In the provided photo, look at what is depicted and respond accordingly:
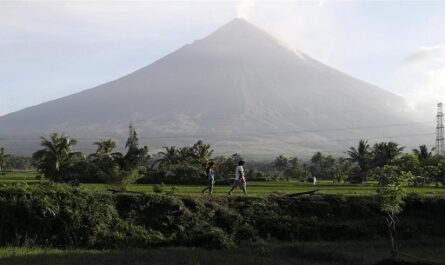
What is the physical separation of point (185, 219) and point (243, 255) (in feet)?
10.9

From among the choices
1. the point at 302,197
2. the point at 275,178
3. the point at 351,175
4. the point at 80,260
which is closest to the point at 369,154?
the point at 351,175

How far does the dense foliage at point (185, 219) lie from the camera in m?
18.2

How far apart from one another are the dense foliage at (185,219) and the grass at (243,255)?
110 centimetres

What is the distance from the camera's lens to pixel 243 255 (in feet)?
57.1

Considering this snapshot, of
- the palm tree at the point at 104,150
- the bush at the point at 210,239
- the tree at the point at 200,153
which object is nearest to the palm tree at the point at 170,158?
the tree at the point at 200,153

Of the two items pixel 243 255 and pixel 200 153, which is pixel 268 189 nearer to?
pixel 243 255

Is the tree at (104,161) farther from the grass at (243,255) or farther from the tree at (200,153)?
the grass at (243,255)

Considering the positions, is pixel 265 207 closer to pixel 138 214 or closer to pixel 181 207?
pixel 181 207

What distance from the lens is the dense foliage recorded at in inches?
717

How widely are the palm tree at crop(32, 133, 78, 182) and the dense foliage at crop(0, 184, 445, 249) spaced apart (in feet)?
116

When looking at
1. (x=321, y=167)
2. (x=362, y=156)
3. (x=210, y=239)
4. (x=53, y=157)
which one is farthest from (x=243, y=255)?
(x=321, y=167)

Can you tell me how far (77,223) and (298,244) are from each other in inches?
270

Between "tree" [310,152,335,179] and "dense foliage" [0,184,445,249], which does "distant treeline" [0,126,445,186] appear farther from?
"dense foliage" [0,184,445,249]

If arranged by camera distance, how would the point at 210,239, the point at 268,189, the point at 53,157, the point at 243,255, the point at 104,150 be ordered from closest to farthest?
the point at 243,255 → the point at 210,239 → the point at 268,189 → the point at 53,157 → the point at 104,150
